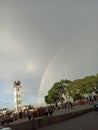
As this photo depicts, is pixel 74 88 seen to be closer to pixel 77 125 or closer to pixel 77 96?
pixel 77 96

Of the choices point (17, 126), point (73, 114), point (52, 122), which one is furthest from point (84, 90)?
point (17, 126)

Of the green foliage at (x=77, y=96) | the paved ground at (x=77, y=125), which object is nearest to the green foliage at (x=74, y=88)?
the green foliage at (x=77, y=96)

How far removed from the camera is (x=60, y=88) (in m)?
134

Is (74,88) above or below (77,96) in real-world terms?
above

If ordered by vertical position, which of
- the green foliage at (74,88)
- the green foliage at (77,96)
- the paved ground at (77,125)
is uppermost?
the green foliage at (74,88)

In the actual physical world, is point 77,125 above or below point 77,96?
below

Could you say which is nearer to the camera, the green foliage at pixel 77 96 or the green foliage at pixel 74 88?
the green foliage at pixel 74 88

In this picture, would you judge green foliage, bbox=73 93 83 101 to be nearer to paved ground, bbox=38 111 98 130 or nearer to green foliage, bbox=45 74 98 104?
green foliage, bbox=45 74 98 104

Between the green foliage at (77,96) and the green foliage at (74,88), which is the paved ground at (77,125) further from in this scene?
the green foliage at (77,96)

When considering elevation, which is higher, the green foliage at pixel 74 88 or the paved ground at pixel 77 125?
the green foliage at pixel 74 88

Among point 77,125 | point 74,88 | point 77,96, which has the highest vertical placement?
point 74,88

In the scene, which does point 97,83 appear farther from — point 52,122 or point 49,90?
point 52,122

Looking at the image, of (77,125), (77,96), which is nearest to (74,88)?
(77,96)

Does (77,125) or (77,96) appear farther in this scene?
(77,96)
